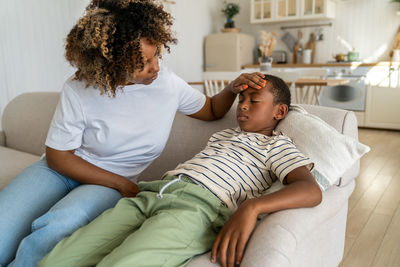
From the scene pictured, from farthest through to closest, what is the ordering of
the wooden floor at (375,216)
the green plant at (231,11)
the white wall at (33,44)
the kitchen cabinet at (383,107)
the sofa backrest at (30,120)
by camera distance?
1. the green plant at (231,11)
2. the kitchen cabinet at (383,107)
3. the white wall at (33,44)
4. the sofa backrest at (30,120)
5. the wooden floor at (375,216)

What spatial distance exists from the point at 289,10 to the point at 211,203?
4644 millimetres

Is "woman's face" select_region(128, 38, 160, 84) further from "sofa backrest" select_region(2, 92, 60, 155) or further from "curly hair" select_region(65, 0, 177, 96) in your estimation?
"sofa backrest" select_region(2, 92, 60, 155)

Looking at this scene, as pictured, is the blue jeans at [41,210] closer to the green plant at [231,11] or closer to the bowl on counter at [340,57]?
the bowl on counter at [340,57]

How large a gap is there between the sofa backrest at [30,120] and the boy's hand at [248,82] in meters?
1.20

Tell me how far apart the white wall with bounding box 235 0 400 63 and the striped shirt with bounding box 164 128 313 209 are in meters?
4.38

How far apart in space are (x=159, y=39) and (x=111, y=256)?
2.20 ft

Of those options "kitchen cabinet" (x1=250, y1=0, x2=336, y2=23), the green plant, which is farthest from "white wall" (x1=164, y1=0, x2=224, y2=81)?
"kitchen cabinet" (x1=250, y1=0, x2=336, y2=23)

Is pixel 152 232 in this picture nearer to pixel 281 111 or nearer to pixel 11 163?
pixel 281 111

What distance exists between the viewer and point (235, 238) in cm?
82

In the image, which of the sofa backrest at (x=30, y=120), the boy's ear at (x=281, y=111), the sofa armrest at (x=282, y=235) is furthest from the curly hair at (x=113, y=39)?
the sofa backrest at (x=30, y=120)

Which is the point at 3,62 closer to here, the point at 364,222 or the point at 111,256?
the point at 111,256

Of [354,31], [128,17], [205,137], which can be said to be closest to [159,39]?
[128,17]

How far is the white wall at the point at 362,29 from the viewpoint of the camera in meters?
4.68

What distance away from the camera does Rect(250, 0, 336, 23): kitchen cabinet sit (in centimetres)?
476
